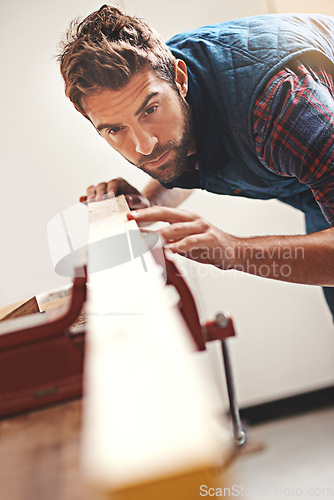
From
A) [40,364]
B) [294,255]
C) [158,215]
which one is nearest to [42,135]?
[158,215]

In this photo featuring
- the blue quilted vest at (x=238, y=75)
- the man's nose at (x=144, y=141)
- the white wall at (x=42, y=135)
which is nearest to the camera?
the blue quilted vest at (x=238, y=75)

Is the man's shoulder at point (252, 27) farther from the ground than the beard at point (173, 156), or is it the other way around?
the man's shoulder at point (252, 27)

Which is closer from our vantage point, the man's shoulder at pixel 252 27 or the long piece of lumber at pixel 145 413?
the long piece of lumber at pixel 145 413

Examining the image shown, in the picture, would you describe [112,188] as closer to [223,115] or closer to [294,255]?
[223,115]

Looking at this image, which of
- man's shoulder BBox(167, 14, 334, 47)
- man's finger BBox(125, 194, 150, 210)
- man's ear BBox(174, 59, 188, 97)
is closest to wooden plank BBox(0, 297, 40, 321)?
man's finger BBox(125, 194, 150, 210)

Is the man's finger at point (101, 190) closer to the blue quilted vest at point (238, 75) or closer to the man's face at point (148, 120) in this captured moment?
the man's face at point (148, 120)

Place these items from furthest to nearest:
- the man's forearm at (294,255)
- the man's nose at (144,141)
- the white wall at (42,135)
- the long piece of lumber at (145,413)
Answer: the white wall at (42,135)
the man's nose at (144,141)
the man's forearm at (294,255)
the long piece of lumber at (145,413)

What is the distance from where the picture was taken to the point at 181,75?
1.02 meters

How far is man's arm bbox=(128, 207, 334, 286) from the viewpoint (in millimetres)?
703

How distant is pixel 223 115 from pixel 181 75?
14 cm

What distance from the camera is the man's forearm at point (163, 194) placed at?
1215 millimetres

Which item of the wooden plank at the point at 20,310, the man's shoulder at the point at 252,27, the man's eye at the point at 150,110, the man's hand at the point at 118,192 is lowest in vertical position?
the wooden plank at the point at 20,310

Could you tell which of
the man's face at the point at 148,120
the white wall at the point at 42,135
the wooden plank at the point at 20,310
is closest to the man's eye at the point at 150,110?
the man's face at the point at 148,120

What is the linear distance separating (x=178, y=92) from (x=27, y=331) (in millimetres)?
756
